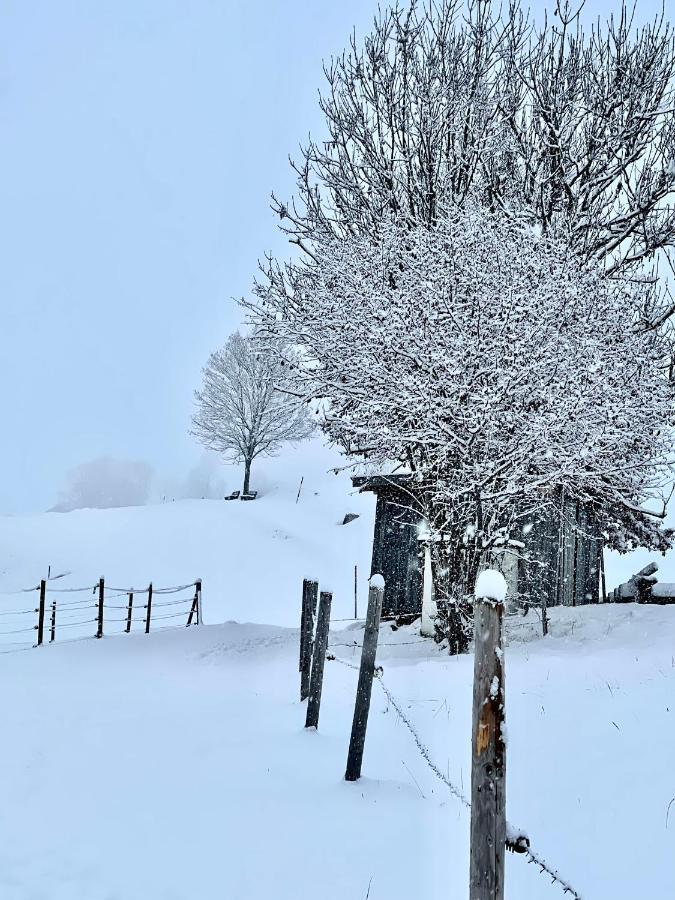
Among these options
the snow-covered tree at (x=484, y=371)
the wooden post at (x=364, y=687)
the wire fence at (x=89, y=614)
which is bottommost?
the wire fence at (x=89, y=614)

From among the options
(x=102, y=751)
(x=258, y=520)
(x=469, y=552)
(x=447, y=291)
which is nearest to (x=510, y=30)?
(x=447, y=291)

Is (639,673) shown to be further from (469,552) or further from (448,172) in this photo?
(448,172)

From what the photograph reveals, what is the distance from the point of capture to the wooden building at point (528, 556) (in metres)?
13.2

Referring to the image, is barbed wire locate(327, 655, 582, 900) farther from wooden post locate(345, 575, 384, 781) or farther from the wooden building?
the wooden building

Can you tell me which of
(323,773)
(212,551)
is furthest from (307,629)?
(212,551)

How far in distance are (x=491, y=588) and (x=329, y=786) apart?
321cm

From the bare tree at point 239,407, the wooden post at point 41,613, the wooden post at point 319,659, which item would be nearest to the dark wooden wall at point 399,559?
the wooden post at point 41,613

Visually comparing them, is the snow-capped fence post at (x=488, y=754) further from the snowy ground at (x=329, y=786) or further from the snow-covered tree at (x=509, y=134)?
the snow-covered tree at (x=509, y=134)

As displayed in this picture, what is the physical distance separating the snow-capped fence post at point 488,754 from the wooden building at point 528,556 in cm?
1004

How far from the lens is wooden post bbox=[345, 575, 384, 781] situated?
5219mm

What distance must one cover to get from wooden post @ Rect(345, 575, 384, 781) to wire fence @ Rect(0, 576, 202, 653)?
1065 cm

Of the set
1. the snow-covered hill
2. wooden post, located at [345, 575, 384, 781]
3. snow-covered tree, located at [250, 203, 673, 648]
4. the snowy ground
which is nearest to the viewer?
the snowy ground

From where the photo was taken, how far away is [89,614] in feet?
68.2

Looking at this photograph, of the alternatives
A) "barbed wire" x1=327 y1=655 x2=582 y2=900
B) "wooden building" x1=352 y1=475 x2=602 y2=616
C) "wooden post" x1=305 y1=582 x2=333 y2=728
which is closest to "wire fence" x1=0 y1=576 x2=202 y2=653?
"wooden building" x1=352 y1=475 x2=602 y2=616
